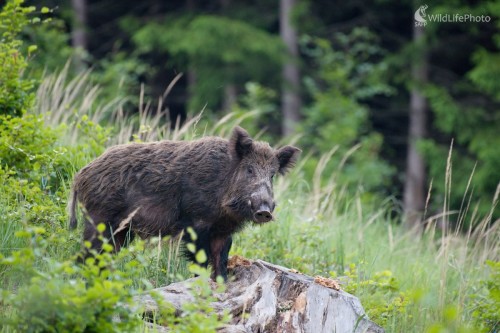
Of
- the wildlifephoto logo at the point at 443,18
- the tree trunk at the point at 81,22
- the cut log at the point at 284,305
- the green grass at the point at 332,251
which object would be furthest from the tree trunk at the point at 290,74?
the cut log at the point at 284,305

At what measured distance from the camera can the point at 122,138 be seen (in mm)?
8641

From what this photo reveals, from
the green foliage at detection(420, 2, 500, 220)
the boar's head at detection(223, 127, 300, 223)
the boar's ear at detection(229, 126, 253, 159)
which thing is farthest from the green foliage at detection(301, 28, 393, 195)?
the boar's ear at detection(229, 126, 253, 159)

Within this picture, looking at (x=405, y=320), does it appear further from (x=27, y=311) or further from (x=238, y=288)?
(x=27, y=311)

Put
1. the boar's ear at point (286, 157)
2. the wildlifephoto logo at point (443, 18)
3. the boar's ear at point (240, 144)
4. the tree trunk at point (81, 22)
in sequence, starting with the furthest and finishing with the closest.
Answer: the tree trunk at point (81, 22) < the wildlifephoto logo at point (443, 18) < the boar's ear at point (286, 157) < the boar's ear at point (240, 144)

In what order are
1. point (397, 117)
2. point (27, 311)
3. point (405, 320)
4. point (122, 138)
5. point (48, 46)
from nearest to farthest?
point (27, 311) < point (405, 320) < point (122, 138) < point (48, 46) < point (397, 117)

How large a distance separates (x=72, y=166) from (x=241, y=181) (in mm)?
1679

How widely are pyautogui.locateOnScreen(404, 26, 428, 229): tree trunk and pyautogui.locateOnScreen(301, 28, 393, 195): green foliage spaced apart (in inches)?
23.5

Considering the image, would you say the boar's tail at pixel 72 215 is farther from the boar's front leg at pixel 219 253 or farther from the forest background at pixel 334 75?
the forest background at pixel 334 75

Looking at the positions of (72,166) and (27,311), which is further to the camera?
(72,166)

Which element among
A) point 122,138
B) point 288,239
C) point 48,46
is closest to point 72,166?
point 122,138

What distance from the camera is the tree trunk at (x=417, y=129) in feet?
57.1

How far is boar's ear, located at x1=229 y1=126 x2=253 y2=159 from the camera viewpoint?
6754 mm

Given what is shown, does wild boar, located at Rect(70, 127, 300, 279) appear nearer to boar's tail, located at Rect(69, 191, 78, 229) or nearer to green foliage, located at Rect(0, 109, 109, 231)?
boar's tail, located at Rect(69, 191, 78, 229)

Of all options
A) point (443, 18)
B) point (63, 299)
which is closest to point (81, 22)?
point (443, 18)
